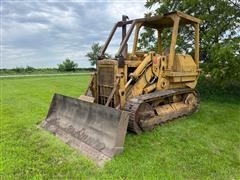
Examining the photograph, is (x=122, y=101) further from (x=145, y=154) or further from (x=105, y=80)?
(x=145, y=154)

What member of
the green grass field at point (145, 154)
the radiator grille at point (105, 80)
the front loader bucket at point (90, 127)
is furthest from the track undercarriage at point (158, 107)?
the front loader bucket at point (90, 127)

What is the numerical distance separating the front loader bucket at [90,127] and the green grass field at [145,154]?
18 cm

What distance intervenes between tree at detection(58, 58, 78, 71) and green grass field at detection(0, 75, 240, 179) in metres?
33.7

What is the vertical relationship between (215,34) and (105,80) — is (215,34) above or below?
above

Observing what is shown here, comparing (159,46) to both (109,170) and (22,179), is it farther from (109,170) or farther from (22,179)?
(22,179)

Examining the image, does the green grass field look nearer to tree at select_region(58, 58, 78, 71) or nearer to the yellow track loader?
the yellow track loader

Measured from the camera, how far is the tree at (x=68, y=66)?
39744mm

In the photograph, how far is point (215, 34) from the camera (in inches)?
368

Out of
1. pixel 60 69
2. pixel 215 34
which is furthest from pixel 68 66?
pixel 215 34

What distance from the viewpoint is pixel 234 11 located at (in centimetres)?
941

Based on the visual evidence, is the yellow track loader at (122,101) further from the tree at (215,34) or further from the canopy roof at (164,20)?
the tree at (215,34)

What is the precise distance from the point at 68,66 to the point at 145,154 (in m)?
37.0

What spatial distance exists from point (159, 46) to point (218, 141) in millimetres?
3898

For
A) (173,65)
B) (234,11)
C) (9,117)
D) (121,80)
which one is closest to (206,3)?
(234,11)
